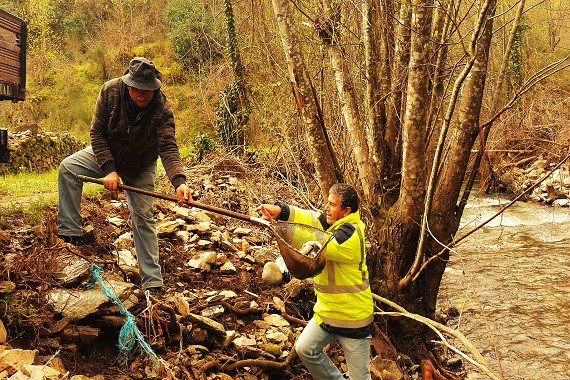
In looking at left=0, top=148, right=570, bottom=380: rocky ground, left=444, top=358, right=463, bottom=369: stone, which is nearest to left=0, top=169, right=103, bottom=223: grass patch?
left=0, top=148, right=570, bottom=380: rocky ground

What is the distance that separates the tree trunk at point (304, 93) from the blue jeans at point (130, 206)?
74.1 inches

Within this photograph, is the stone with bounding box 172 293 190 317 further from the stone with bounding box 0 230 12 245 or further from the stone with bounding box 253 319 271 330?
the stone with bounding box 0 230 12 245

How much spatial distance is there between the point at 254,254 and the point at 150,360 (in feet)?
9.17

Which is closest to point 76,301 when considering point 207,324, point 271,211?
point 207,324

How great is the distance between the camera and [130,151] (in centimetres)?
438

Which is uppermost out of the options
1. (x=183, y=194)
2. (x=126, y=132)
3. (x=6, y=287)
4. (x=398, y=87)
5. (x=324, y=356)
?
(x=398, y=87)

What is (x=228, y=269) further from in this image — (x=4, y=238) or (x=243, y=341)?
(x=4, y=238)

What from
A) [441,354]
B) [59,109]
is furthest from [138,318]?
[59,109]

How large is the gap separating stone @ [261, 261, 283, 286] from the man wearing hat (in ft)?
5.12

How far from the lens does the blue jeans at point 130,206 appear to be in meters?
4.28

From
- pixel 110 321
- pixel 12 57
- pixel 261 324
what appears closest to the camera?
pixel 110 321

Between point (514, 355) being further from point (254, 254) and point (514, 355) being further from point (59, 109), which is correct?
point (59, 109)

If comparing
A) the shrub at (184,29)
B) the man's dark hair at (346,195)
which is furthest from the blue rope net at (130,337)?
the shrub at (184,29)

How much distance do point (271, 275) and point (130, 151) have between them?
225cm
